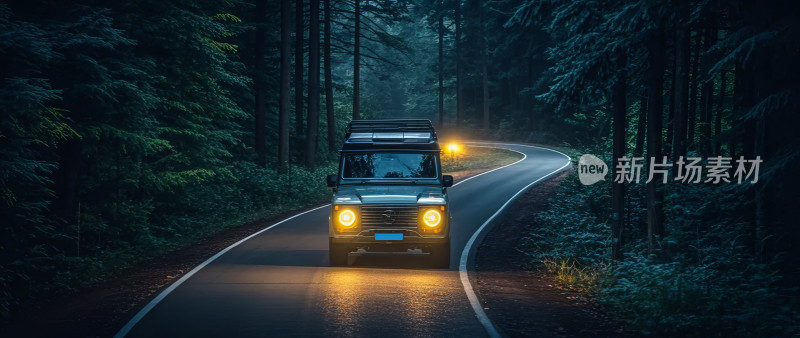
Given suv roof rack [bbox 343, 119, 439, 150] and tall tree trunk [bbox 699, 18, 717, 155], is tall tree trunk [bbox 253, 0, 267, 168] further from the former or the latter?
tall tree trunk [bbox 699, 18, 717, 155]

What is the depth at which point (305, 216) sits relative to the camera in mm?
23312

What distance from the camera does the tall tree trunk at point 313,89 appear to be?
35.5 metres

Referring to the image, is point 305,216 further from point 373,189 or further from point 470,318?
point 470,318

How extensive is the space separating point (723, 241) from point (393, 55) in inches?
3341

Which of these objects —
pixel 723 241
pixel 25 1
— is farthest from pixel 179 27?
pixel 723 241

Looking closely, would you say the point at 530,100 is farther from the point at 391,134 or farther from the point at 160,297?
the point at 160,297

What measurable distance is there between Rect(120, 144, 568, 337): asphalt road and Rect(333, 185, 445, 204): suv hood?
1.41 meters

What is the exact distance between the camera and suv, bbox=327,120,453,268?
1332 cm

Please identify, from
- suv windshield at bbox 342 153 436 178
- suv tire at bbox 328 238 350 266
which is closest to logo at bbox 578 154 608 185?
suv windshield at bbox 342 153 436 178

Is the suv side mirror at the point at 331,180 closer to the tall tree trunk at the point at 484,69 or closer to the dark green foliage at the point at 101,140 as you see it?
the dark green foliage at the point at 101,140

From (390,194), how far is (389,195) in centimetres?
7

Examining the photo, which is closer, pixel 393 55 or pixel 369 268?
pixel 369 268

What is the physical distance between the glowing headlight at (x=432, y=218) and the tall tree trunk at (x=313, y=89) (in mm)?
22646

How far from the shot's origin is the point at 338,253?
13.7 m
